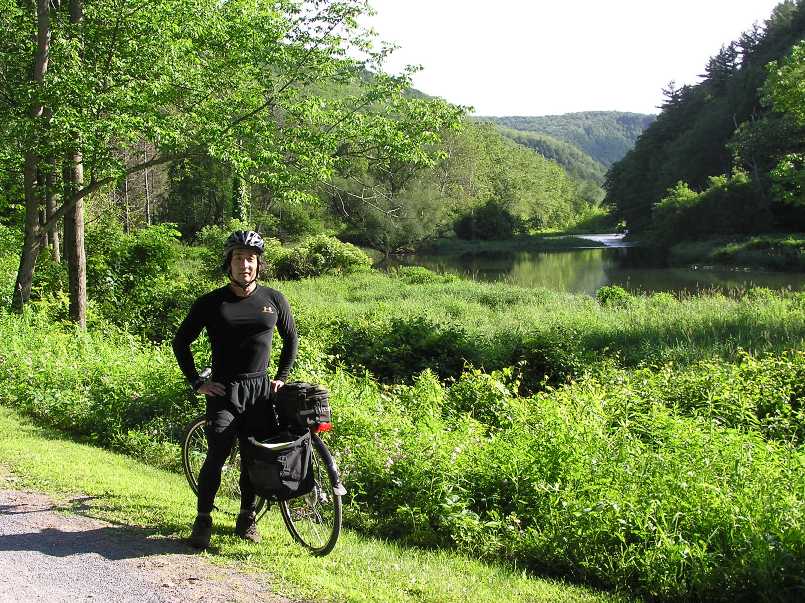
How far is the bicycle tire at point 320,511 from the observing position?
4480 millimetres

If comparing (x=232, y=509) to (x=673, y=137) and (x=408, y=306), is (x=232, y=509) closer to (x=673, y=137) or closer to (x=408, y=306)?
(x=408, y=306)

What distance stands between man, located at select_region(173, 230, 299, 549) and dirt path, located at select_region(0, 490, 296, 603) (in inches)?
13.1

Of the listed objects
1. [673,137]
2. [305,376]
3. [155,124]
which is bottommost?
[305,376]

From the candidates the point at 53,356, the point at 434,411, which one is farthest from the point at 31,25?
the point at 434,411

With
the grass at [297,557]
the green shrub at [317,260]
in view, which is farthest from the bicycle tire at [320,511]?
the green shrub at [317,260]

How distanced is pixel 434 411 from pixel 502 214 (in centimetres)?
8701

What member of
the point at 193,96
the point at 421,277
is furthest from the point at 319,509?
the point at 421,277

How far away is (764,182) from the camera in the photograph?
6138 cm

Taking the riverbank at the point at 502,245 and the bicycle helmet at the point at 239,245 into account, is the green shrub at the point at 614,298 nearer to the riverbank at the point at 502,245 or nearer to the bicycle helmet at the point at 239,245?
the bicycle helmet at the point at 239,245

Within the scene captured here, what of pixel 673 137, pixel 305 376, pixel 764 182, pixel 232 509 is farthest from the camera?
pixel 673 137

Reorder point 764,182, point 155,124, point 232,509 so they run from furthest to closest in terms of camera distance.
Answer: point 764,182 → point 155,124 → point 232,509

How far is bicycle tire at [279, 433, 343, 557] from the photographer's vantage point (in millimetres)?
4480

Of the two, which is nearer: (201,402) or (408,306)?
(201,402)

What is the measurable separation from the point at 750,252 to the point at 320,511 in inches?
2109
